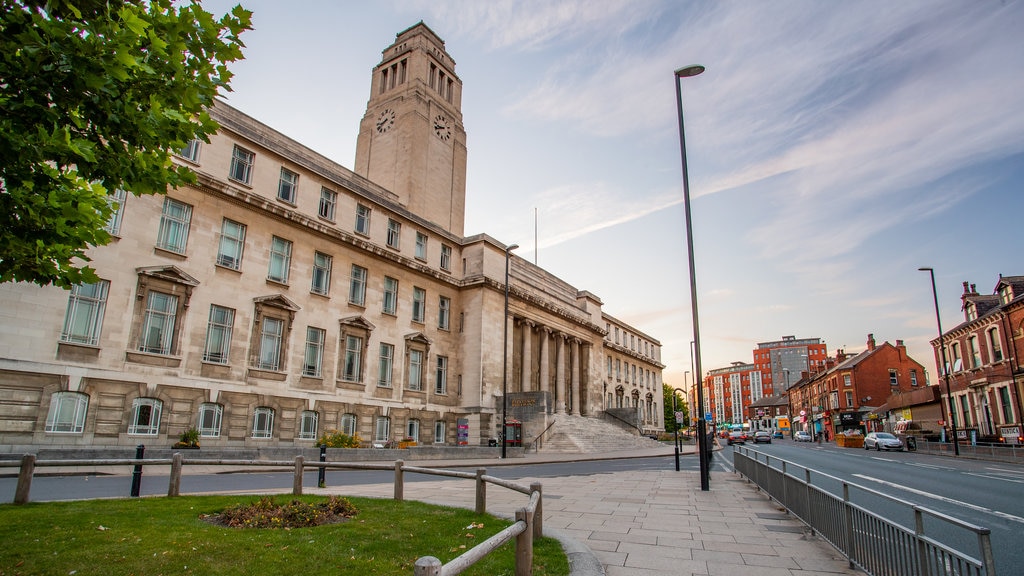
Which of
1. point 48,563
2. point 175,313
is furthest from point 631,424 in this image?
point 48,563

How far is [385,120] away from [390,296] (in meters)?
23.5

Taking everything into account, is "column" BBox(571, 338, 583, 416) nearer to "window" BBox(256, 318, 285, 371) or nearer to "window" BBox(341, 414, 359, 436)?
"window" BBox(341, 414, 359, 436)

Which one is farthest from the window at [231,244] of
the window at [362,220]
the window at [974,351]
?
the window at [974,351]

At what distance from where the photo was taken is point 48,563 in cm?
555

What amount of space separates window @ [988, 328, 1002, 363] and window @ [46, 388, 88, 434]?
52985 mm

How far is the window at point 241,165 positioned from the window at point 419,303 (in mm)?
12861

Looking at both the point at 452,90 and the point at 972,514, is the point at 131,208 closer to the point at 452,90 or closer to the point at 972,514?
the point at 972,514

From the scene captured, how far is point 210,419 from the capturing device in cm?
2338

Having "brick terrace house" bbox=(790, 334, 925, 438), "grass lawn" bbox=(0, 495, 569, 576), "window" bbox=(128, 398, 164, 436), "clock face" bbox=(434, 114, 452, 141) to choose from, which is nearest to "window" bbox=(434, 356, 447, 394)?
"window" bbox=(128, 398, 164, 436)

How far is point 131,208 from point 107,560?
806 inches

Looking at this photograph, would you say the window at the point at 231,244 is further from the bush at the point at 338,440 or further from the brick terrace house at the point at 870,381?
the brick terrace house at the point at 870,381

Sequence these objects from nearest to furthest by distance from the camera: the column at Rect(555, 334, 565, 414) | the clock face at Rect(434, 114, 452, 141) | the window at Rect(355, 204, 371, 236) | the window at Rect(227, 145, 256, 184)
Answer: the window at Rect(227, 145, 256, 184)
the window at Rect(355, 204, 371, 236)
the column at Rect(555, 334, 565, 414)
the clock face at Rect(434, 114, 452, 141)

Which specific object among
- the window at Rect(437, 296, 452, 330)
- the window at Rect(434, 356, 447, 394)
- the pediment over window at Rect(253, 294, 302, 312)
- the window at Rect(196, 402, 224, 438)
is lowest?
the window at Rect(196, 402, 224, 438)

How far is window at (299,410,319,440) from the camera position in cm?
2695
